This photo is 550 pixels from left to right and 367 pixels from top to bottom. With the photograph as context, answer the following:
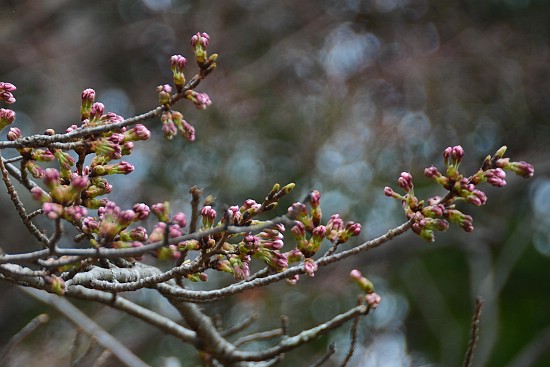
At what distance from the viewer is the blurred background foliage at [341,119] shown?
6.73 meters

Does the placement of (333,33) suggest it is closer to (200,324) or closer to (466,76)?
(466,76)

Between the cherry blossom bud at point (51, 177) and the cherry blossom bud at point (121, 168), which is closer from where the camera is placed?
the cherry blossom bud at point (51, 177)

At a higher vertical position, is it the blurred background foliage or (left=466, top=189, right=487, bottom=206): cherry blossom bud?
(left=466, top=189, right=487, bottom=206): cherry blossom bud

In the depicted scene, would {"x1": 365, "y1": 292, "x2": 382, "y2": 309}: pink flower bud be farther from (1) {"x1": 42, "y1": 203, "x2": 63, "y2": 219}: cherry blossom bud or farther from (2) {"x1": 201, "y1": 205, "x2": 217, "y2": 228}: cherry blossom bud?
(1) {"x1": 42, "y1": 203, "x2": 63, "y2": 219}: cherry blossom bud

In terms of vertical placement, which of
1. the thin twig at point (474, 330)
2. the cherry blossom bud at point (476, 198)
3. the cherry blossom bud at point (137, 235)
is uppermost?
the cherry blossom bud at point (137, 235)

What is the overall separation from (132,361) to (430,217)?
164cm

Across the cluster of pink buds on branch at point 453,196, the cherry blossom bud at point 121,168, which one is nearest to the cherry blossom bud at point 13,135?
the cherry blossom bud at point 121,168

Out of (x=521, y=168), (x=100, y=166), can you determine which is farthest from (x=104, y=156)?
(x=521, y=168)

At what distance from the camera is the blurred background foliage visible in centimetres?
673

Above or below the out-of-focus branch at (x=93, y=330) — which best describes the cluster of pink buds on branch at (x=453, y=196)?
above

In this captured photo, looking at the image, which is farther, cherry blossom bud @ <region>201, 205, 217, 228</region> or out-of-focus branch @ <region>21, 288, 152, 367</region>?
out-of-focus branch @ <region>21, 288, 152, 367</region>

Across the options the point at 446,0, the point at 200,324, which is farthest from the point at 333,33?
the point at 200,324

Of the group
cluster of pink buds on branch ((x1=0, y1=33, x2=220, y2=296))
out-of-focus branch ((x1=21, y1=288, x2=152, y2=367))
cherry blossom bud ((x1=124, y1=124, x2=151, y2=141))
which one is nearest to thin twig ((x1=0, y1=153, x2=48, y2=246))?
cluster of pink buds on branch ((x1=0, y1=33, x2=220, y2=296))

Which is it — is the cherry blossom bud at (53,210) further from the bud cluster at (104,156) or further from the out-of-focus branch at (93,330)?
the out-of-focus branch at (93,330)
